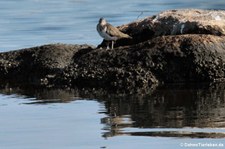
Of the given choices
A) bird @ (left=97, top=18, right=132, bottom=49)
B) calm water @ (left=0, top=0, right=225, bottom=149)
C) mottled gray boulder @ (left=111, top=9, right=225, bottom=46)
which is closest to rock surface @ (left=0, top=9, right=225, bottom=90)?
mottled gray boulder @ (left=111, top=9, right=225, bottom=46)

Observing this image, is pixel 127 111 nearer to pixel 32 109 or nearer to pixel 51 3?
pixel 32 109

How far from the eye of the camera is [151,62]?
1146 cm

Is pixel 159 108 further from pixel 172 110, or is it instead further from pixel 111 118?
pixel 111 118

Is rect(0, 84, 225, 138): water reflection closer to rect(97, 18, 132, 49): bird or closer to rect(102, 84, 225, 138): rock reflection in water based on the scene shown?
rect(102, 84, 225, 138): rock reflection in water

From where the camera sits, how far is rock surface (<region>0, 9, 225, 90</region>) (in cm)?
1141

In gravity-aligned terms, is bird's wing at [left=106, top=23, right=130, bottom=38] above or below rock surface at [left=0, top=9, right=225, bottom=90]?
above

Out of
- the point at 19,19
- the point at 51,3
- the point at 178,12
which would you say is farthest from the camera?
the point at 51,3

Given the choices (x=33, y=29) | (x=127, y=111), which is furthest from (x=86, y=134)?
(x=33, y=29)

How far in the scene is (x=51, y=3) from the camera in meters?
24.4

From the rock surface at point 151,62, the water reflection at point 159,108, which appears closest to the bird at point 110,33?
the rock surface at point 151,62

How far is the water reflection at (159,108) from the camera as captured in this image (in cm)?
825

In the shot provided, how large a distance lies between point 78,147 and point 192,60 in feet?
14.0

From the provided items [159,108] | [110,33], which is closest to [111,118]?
[159,108]

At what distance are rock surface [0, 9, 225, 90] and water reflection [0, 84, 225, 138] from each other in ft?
1.00
